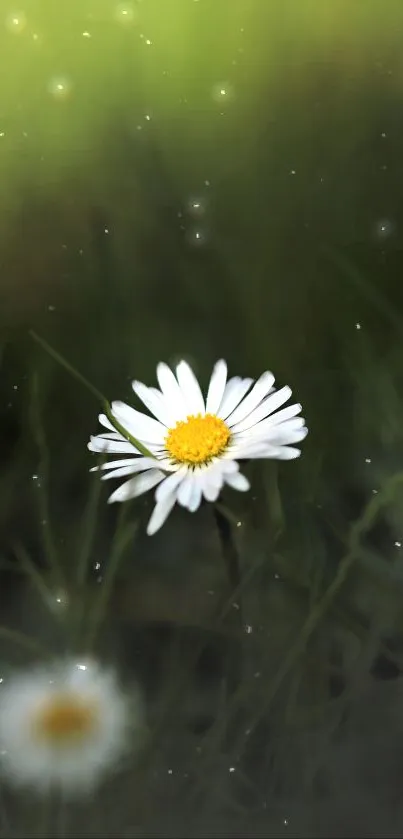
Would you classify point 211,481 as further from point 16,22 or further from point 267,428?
point 16,22

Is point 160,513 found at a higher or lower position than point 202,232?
lower

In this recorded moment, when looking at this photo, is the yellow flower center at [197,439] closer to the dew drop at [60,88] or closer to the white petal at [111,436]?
the white petal at [111,436]

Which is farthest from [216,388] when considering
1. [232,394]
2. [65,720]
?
[65,720]

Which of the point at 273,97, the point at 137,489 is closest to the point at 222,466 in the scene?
the point at 137,489

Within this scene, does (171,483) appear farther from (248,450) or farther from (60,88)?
(60,88)

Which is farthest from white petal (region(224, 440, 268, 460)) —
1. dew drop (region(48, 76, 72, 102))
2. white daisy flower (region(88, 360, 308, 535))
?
dew drop (region(48, 76, 72, 102))

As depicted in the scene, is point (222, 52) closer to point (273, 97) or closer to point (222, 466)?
point (273, 97)
